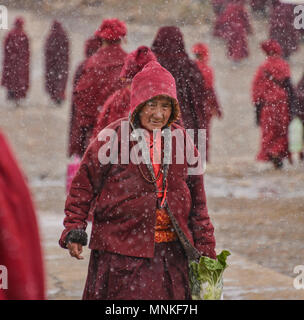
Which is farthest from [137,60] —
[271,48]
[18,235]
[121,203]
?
[271,48]

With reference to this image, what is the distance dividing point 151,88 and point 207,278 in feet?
2.59

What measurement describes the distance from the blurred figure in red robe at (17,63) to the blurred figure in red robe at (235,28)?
23.8ft

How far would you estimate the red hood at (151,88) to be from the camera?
3.47 metres

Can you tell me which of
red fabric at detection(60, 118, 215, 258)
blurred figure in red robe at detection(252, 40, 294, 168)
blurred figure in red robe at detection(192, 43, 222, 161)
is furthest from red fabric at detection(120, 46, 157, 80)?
blurred figure in red robe at detection(252, 40, 294, 168)

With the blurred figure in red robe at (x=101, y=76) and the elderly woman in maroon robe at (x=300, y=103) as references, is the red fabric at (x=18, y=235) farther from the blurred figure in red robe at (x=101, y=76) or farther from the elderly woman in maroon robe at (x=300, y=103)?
the elderly woman in maroon robe at (x=300, y=103)

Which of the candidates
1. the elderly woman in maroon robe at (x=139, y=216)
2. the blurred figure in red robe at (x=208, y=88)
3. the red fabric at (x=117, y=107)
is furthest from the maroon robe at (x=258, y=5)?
the elderly woman in maroon robe at (x=139, y=216)

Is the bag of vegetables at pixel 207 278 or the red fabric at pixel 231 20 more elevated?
the red fabric at pixel 231 20

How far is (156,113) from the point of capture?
11.5 feet

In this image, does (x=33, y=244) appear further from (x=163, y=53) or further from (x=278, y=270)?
(x=163, y=53)

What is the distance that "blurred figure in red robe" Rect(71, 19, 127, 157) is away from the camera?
6117 mm

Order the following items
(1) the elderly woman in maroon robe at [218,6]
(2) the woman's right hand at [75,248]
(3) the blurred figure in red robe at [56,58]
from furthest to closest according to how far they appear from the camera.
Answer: (1) the elderly woman in maroon robe at [218,6], (3) the blurred figure in red robe at [56,58], (2) the woman's right hand at [75,248]

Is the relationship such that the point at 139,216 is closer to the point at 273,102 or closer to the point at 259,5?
the point at 273,102

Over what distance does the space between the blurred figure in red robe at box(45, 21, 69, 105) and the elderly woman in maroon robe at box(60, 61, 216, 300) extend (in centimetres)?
1578

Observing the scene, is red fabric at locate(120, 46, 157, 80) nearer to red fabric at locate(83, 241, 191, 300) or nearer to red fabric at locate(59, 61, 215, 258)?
red fabric at locate(59, 61, 215, 258)
